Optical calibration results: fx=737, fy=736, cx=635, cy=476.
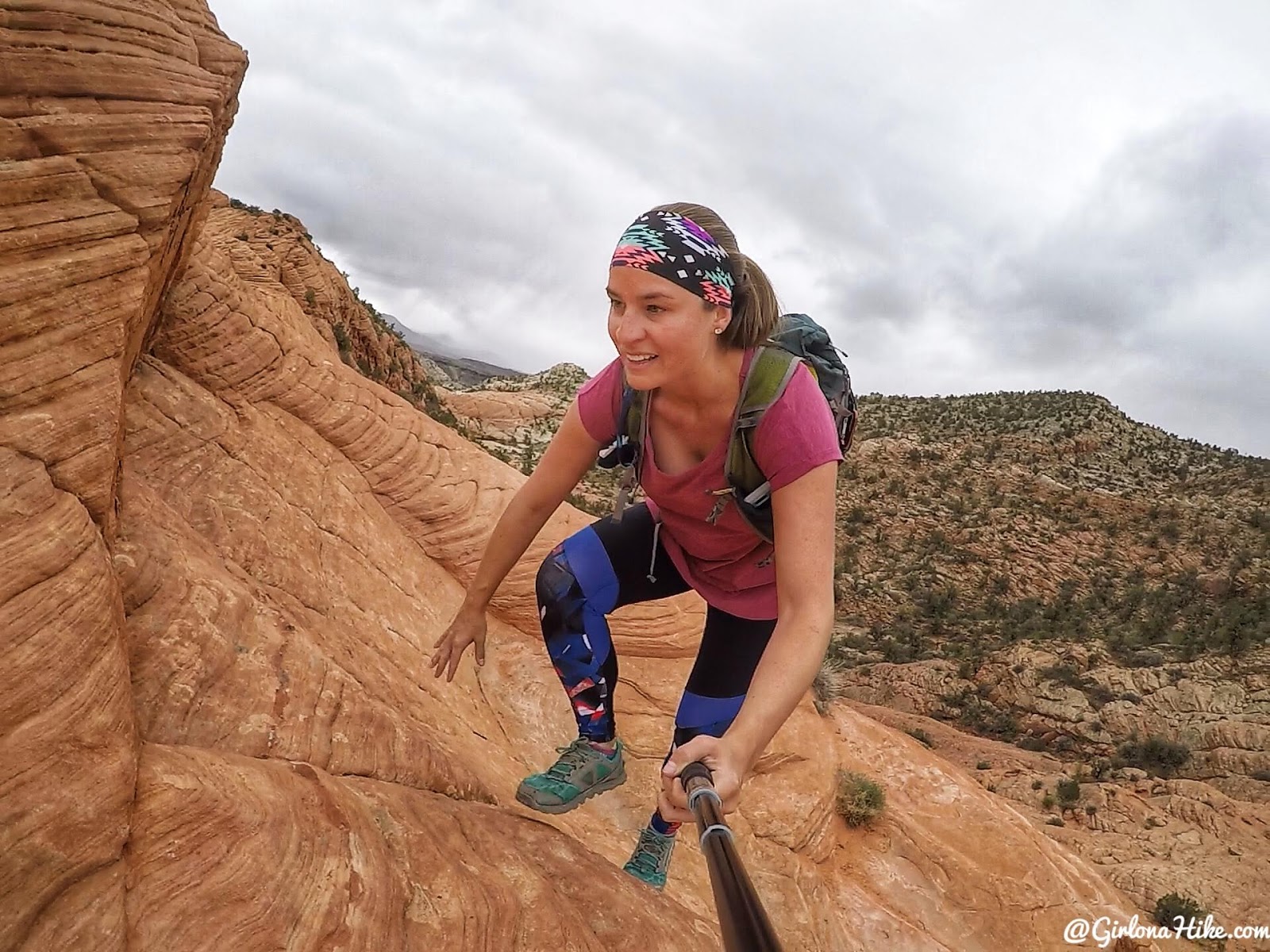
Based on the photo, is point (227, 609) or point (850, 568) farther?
point (850, 568)

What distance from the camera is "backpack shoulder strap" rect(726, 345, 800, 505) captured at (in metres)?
2.76

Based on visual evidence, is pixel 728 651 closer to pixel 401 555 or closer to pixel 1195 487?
pixel 401 555

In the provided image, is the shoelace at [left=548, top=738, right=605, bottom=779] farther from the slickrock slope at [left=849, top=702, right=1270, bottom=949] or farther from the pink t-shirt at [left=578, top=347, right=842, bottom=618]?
the slickrock slope at [left=849, top=702, right=1270, bottom=949]

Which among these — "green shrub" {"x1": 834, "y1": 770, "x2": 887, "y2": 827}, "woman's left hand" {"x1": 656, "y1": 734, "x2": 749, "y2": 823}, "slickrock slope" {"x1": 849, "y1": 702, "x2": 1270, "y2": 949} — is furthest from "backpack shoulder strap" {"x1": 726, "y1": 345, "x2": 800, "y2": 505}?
"slickrock slope" {"x1": 849, "y1": 702, "x2": 1270, "y2": 949}

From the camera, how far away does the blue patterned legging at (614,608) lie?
381 centimetres

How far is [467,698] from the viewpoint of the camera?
687 cm

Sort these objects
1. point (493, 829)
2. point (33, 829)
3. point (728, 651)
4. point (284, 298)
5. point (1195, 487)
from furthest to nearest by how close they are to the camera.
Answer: point (1195, 487) < point (284, 298) < point (493, 829) < point (728, 651) < point (33, 829)

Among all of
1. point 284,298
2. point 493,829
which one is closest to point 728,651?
point 493,829

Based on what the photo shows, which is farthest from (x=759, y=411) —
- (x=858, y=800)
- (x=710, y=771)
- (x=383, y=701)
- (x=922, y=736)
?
(x=922, y=736)

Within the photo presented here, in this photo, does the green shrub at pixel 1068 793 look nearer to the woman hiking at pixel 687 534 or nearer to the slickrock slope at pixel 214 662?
the slickrock slope at pixel 214 662

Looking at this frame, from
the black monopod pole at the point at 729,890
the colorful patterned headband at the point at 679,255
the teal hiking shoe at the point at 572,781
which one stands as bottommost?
the teal hiking shoe at the point at 572,781

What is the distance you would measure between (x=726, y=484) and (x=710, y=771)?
1.20 metres

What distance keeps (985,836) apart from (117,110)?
40.4 ft

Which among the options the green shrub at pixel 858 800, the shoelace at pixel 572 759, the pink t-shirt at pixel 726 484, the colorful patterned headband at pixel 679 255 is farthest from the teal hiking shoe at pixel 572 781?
the green shrub at pixel 858 800
